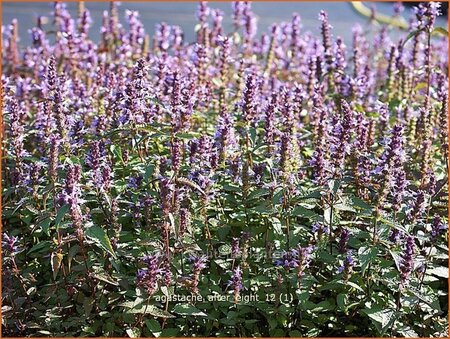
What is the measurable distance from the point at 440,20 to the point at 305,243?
66.3 ft

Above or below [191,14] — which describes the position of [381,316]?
below

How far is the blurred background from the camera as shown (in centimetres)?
1736

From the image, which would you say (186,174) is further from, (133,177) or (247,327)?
(247,327)

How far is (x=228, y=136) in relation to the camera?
4074mm

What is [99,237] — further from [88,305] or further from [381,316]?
[381,316]

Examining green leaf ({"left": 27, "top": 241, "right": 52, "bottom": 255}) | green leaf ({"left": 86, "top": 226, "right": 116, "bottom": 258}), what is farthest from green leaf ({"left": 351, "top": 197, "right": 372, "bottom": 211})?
green leaf ({"left": 27, "top": 241, "right": 52, "bottom": 255})

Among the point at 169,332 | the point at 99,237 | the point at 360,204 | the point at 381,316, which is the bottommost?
the point at 169,332

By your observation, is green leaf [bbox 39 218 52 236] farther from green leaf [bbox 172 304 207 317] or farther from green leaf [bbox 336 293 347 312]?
green leaf [bbox 336 293 347 312]

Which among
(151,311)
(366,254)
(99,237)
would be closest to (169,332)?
(151,311)

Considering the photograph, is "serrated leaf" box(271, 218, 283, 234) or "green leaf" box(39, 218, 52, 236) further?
"serrated leaf" box(271, 218, 283, 234)

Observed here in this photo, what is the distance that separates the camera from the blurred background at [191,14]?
17.4 m

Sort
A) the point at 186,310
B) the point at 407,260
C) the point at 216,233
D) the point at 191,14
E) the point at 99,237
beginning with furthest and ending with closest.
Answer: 1. the point at 191,14
2. the point at 216,233
3. the point at 186,310
4. the point at 407,260
5. the point at 99,237

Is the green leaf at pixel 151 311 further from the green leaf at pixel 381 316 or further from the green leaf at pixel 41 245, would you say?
the green leaf at pixel 381 316

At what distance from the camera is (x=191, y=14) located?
21.4m
